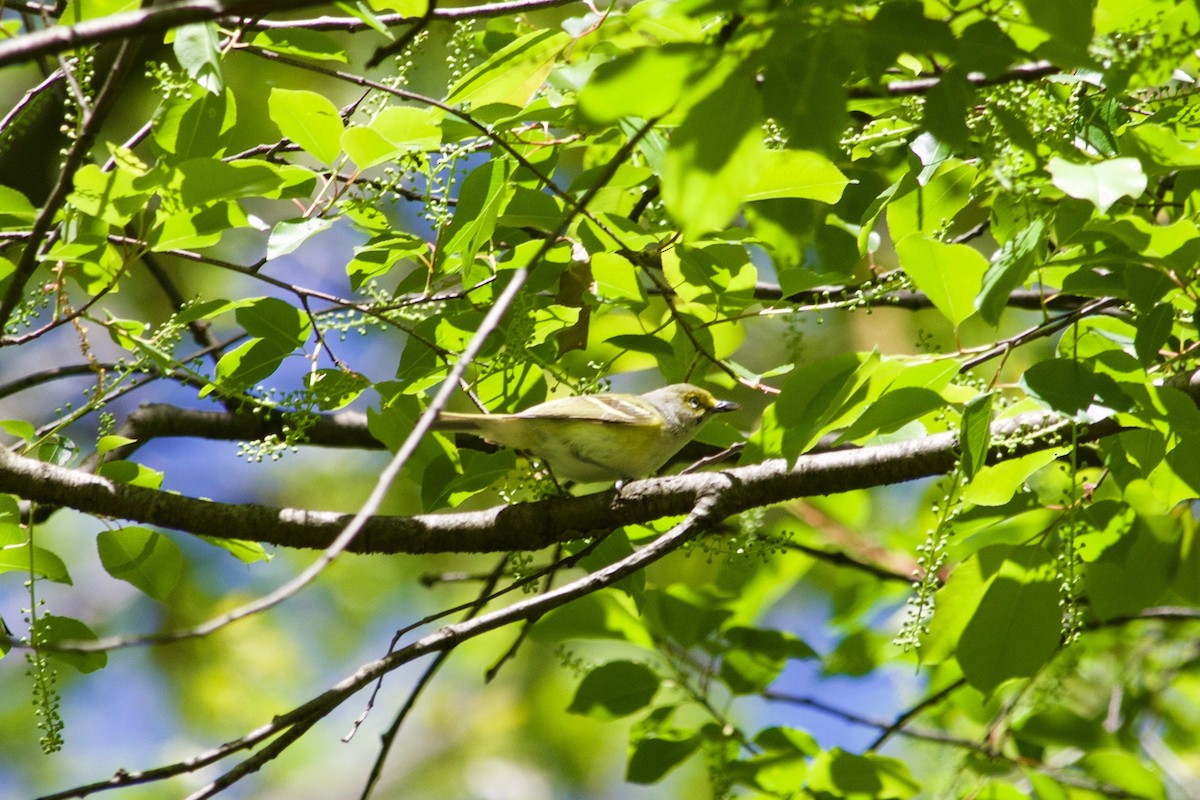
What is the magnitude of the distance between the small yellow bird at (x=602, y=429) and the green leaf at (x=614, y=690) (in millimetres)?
683

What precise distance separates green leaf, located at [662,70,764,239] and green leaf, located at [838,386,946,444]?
0.90 m

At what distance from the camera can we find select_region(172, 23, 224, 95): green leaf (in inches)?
75.9

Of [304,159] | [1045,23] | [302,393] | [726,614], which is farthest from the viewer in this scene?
[304,159]

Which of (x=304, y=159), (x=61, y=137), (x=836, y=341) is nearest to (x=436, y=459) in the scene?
(x=61, y=137)

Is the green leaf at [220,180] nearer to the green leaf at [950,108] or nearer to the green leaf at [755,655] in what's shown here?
the green leaf at [950,108]

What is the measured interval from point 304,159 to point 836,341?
169 inches

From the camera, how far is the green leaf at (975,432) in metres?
1.99

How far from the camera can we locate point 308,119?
230 cm

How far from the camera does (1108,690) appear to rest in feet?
16.4

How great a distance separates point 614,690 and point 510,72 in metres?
1.87

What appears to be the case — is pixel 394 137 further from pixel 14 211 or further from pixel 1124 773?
pixel 1124 773

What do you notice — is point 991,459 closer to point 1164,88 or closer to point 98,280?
point 1164,88

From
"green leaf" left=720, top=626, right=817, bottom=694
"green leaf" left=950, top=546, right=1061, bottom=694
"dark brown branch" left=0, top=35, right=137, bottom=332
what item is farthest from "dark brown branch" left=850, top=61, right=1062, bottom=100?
"green leaf" left=720, top=626, right=817, bottom=694

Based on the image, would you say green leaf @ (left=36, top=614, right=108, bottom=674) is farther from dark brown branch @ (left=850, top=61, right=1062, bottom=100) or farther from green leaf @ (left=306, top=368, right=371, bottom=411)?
dark brown branch @ (left=850, top=61, right=1062, bottom=100)
